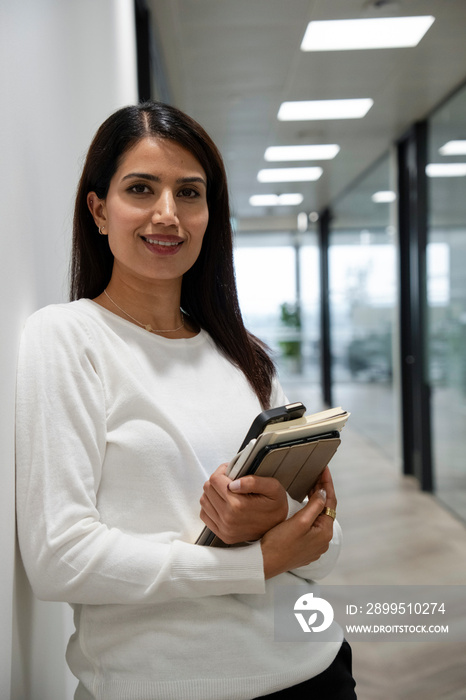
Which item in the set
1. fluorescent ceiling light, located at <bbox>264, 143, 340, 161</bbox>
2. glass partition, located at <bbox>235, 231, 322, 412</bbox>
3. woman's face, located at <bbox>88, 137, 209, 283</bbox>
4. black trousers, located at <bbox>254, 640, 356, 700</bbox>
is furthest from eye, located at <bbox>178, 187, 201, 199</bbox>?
glass partition, located at <bbox>235, 231, 322, 412</bbox>

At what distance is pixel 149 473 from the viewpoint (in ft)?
3.35

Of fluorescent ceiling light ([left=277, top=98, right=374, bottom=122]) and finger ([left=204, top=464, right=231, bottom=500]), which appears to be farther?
fluorescent ceiling light ([left=277, top=98, right=374, bottom=122])

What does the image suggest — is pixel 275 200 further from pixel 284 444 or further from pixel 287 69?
pixel 284 444

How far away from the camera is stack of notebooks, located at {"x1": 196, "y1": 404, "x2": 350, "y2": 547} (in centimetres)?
94

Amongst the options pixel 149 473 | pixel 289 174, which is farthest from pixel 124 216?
pixel 289 174

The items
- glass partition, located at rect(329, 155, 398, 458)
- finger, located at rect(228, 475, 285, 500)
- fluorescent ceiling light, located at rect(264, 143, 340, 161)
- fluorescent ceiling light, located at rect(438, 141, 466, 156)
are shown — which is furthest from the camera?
glass partition, located at rect(329, 155, 398, 458)

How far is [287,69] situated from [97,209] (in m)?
3.43

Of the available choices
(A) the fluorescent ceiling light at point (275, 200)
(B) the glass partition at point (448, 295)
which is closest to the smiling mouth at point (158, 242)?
(B) the glass partition at point (448, 295)

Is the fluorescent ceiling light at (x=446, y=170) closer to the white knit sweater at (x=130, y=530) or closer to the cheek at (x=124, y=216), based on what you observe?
the cheek at (x=124, y=216)

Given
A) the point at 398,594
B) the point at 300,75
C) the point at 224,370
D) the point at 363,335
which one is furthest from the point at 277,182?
the point at 224,370

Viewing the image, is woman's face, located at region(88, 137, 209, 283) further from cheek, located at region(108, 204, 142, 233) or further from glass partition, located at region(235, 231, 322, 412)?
glass partition, located at region(235, 231, 322, 412)

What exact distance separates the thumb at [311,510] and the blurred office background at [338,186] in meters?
0.44

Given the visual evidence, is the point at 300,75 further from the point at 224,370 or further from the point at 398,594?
the point at 224,370

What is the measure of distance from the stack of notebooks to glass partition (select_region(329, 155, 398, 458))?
5.33 meters
